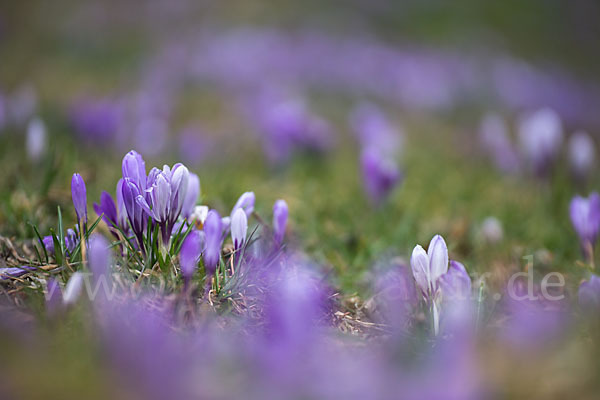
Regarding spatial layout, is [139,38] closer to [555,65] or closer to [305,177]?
[305,177]

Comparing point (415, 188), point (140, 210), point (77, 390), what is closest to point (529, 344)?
point (77, 390)

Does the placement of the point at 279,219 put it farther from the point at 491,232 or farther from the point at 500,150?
the point at 500,150

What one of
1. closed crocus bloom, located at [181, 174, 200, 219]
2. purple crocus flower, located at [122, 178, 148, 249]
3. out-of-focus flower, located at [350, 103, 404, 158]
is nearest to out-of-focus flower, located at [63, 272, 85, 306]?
purple crocus flower, located at [122, 178, 148, 249]

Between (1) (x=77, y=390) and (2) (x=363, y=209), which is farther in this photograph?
(2) (x=363, y=209)

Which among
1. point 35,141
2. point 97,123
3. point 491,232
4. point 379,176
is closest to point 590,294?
point 491,232

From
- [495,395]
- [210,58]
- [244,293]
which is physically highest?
[210,58]

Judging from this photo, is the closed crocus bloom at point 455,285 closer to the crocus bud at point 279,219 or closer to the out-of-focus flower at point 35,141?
the crocus bud at point 279,219

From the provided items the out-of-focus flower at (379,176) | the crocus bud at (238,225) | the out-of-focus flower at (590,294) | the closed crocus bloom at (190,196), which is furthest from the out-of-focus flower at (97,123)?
the out-of-focus flower at (590,294)
